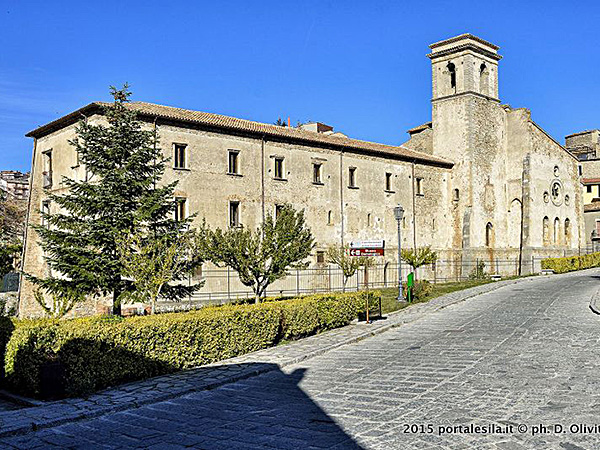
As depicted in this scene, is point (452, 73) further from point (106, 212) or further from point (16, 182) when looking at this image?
point (16, 182)

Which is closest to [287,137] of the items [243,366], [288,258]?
[288,258]

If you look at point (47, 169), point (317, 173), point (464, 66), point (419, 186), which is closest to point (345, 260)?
point (317, 173)

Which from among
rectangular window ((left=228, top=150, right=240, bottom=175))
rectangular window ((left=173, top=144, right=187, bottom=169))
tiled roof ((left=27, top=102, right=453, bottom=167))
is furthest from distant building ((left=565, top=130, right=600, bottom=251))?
rectangular window ((left=173, top=144, right=187, bottom=169))

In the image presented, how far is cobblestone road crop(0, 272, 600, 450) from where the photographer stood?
22.7 feet

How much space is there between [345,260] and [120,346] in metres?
22.7

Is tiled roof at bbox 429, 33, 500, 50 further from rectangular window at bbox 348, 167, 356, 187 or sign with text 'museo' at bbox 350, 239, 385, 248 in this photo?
sign with text 'museo' at bbox 350, 239, 385, 248

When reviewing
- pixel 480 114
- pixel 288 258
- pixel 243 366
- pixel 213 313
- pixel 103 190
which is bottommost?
pixel 243 366

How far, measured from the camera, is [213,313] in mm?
12438

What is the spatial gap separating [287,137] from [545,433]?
2888 cm

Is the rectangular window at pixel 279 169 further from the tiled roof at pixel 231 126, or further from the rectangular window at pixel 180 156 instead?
the rectangular window at pixel 180 156

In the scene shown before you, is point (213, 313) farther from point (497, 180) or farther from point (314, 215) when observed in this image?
point (497, 180)

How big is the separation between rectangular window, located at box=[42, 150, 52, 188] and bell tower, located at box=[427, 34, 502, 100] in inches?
1147

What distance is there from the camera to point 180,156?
3002 centimetres

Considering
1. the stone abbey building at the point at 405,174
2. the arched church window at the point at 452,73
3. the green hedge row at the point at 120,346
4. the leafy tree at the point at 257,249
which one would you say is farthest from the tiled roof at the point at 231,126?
the green hedge row at the point at 120,346
